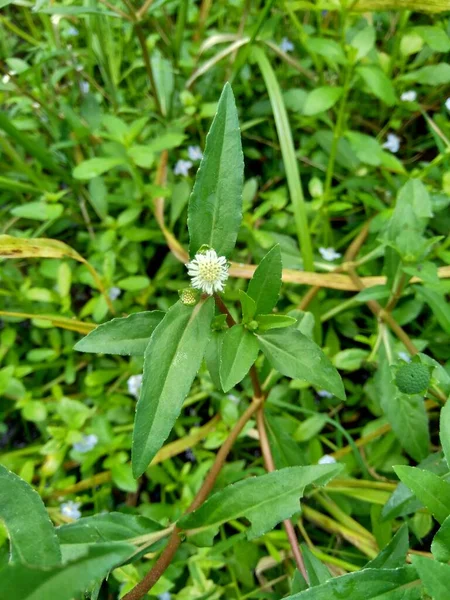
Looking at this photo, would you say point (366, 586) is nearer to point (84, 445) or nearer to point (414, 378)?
point (414, 378)

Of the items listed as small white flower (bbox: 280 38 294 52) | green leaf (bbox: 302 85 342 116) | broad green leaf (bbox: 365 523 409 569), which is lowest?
broad green leaf (bbox: 365 523 409 569)

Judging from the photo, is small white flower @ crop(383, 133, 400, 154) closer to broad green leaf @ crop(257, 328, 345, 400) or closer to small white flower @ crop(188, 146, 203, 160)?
small white flower @ crop(188, 146, 203, 160)

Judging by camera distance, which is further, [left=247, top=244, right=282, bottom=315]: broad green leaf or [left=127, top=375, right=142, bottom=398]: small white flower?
[left=127, top=375, right=142, bottom=398]: small white flower

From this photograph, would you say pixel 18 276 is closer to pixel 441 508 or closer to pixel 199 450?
pixel 199 450

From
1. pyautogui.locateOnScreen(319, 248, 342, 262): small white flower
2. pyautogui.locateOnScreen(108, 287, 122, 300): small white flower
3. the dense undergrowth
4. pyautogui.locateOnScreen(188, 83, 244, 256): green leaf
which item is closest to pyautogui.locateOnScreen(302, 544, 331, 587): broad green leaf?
the dense undergrowth

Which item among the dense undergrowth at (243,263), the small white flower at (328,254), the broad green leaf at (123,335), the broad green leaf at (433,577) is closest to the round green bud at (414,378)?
the dense undergrowth at (243,263)

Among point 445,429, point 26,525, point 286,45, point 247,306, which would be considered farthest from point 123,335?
point 286,45
